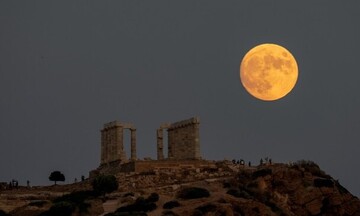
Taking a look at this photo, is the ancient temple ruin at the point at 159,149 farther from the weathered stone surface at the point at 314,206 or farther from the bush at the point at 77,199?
the weathered stone surface at the point at 314,206

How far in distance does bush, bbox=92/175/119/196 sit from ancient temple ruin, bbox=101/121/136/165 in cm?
1402

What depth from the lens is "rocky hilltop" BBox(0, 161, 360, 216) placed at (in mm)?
69875

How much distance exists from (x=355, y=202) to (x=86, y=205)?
1027 inches

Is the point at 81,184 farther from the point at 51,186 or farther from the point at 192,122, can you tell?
the point at 192,122

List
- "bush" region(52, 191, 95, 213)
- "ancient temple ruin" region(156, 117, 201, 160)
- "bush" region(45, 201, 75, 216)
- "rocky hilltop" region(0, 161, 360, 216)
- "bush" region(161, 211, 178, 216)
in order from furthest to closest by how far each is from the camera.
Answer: "ancient temple ruin" region(156, 117, 201, 160) < "bush" region(52, 191, 95, 213) < "rocky hilltop" region(0, 161, 360, 216) < "bush" region(45, 201, 75, 216) < "bush" region(161, 211, 178, 216)

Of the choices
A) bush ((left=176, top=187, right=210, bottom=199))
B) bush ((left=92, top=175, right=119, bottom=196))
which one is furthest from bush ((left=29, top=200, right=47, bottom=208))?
bush ((left=176, top=187, right=210, bottom=199))

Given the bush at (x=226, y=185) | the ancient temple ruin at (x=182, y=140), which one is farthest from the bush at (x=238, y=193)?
the ancient temple ruin at (x=182, y=140)

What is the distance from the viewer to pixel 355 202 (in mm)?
81500

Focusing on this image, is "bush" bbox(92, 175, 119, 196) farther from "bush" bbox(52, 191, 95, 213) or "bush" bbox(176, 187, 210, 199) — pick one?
"bush" bbox(176, 187, 210, 199)

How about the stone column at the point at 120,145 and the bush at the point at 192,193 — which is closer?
the bush at the point at 192,193

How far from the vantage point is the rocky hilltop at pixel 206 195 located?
69875 mm

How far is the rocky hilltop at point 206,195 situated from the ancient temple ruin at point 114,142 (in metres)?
6.92

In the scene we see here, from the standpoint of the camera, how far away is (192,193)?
72.6m

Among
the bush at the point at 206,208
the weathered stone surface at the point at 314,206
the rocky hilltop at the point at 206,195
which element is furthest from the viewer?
the weathered stone surface at the point at 314,206
